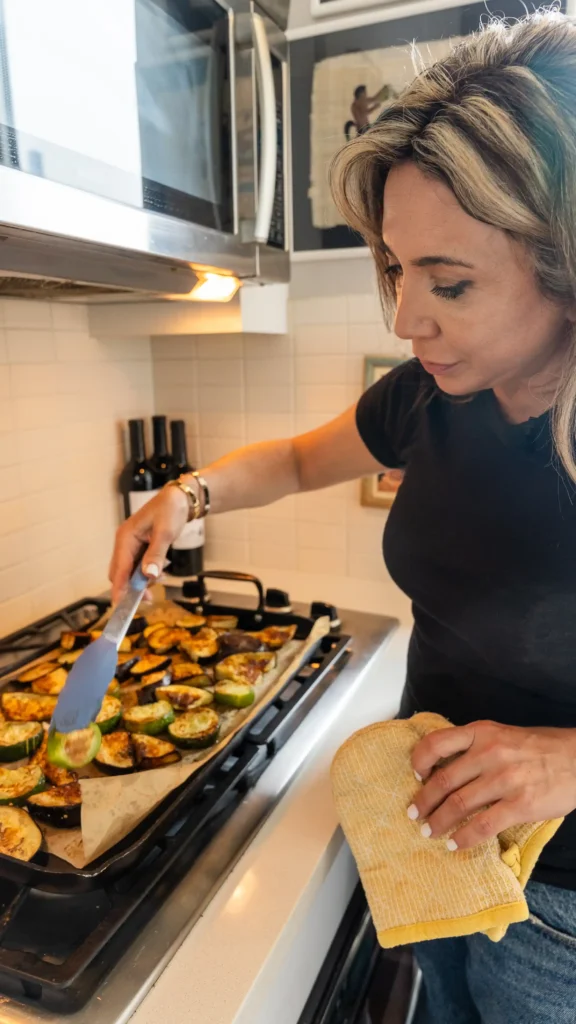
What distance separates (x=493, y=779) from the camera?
578 millimetres

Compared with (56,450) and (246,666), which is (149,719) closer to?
(246,666)

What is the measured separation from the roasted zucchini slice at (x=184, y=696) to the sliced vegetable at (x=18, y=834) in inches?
9.6

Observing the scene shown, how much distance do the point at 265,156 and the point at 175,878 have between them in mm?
892

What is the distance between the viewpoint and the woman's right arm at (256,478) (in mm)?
879

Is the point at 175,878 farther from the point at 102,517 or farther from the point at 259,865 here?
the point at 102,517

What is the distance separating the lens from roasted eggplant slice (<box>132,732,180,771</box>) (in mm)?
754

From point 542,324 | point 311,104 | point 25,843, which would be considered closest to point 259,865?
point 25,843

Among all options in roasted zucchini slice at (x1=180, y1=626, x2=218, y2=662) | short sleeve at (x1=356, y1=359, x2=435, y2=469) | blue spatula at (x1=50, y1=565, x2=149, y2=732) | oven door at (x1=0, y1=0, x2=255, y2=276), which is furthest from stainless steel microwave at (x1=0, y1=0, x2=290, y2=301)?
roasted zucchini slice at (x1=180, y1=626, x2=218, y2=662)

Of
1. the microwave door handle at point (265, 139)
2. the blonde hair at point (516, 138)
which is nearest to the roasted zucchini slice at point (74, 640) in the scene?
the microwave door handle at point (265, 139)

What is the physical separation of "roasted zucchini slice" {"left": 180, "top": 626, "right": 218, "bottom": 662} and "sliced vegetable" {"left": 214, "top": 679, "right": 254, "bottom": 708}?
0.37ft

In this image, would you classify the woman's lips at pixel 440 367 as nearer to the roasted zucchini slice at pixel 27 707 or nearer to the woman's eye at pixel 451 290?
the woman's eye at pixel 451 290

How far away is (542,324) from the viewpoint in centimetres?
57

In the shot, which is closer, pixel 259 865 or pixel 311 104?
pixel 259 865

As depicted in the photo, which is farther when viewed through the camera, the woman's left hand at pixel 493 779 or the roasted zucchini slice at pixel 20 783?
the roasted zucchini slice at pixel 20 783
